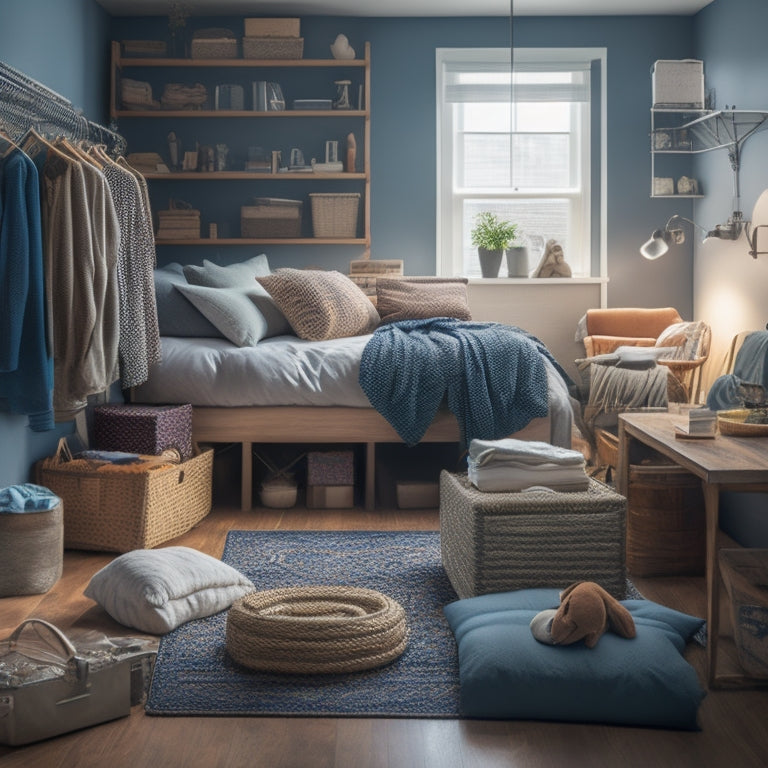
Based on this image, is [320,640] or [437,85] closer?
[320,640]

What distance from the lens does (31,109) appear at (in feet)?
12.0

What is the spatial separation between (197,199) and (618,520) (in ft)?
14.3

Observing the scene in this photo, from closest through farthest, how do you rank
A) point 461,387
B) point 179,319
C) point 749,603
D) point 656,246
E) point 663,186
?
point 749,603
point 461,387
point 179,319
point 656,246
point 663,186

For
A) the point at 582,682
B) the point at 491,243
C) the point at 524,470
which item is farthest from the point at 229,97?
the point at 582,682

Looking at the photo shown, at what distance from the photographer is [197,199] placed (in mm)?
6402

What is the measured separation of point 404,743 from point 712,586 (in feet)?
2.71

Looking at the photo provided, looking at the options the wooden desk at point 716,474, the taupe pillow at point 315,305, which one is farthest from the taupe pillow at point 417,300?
the wooden desk at point 716,474

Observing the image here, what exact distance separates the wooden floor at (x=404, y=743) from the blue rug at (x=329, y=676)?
1.9 inches

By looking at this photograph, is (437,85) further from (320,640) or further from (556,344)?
(320,640)

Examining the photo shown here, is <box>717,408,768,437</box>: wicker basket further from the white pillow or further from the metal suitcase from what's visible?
the metal suitcase

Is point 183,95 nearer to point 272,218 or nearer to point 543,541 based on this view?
point 272,218

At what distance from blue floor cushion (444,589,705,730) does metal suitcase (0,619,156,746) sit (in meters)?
0.76

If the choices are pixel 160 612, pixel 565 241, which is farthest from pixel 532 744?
pixel 565 241

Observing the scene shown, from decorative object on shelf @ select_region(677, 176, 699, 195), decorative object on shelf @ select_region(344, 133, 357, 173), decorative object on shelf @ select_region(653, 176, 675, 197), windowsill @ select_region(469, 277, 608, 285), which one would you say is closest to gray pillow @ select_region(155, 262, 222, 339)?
decorative object on shelf @ select_region(344, 133, 357, 173)
